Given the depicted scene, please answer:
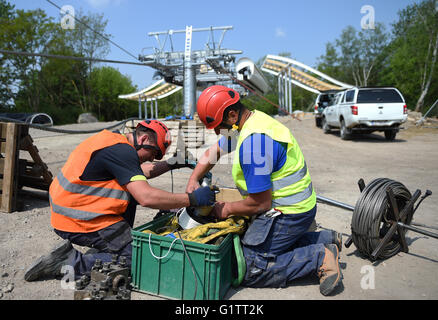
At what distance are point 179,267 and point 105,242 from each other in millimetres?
792

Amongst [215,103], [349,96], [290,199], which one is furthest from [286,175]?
[349,96]

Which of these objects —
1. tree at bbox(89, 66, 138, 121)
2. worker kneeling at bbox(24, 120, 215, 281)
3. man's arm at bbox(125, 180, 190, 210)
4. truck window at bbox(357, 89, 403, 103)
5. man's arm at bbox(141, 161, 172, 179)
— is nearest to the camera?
man's arm at bbox(125, 180, 190, 210)

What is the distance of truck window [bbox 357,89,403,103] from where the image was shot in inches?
476

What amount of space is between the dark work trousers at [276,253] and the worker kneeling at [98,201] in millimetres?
511

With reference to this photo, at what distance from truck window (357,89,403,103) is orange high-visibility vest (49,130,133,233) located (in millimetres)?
11618

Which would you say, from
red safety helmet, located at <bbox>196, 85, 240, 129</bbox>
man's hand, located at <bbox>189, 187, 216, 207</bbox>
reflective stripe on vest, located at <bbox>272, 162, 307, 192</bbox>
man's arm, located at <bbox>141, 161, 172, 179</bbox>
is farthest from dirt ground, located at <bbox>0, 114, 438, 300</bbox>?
red safety helmet, located at <bbox>196, 85, 240, 129</bbox>

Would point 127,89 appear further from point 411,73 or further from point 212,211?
point 212,211

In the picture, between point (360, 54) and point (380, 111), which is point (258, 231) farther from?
point (360, 54)

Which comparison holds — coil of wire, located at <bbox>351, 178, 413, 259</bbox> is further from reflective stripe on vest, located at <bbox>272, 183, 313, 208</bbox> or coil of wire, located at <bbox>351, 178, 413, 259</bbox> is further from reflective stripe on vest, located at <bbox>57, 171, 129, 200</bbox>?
reflective stripe on vest, located at <bbox>57, 171, 129, 200</bbox>

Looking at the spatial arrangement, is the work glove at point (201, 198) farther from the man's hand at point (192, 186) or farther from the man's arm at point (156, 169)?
the man's arm at point (156, 169)

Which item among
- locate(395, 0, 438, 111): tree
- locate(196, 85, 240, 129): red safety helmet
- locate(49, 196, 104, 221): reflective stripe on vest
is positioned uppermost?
locate(395, 0, 438, 111): tree

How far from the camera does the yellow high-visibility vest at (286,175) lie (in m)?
2.68

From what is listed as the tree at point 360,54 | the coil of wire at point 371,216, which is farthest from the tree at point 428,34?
the coil of wire at point 371,216

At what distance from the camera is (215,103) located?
274cm
